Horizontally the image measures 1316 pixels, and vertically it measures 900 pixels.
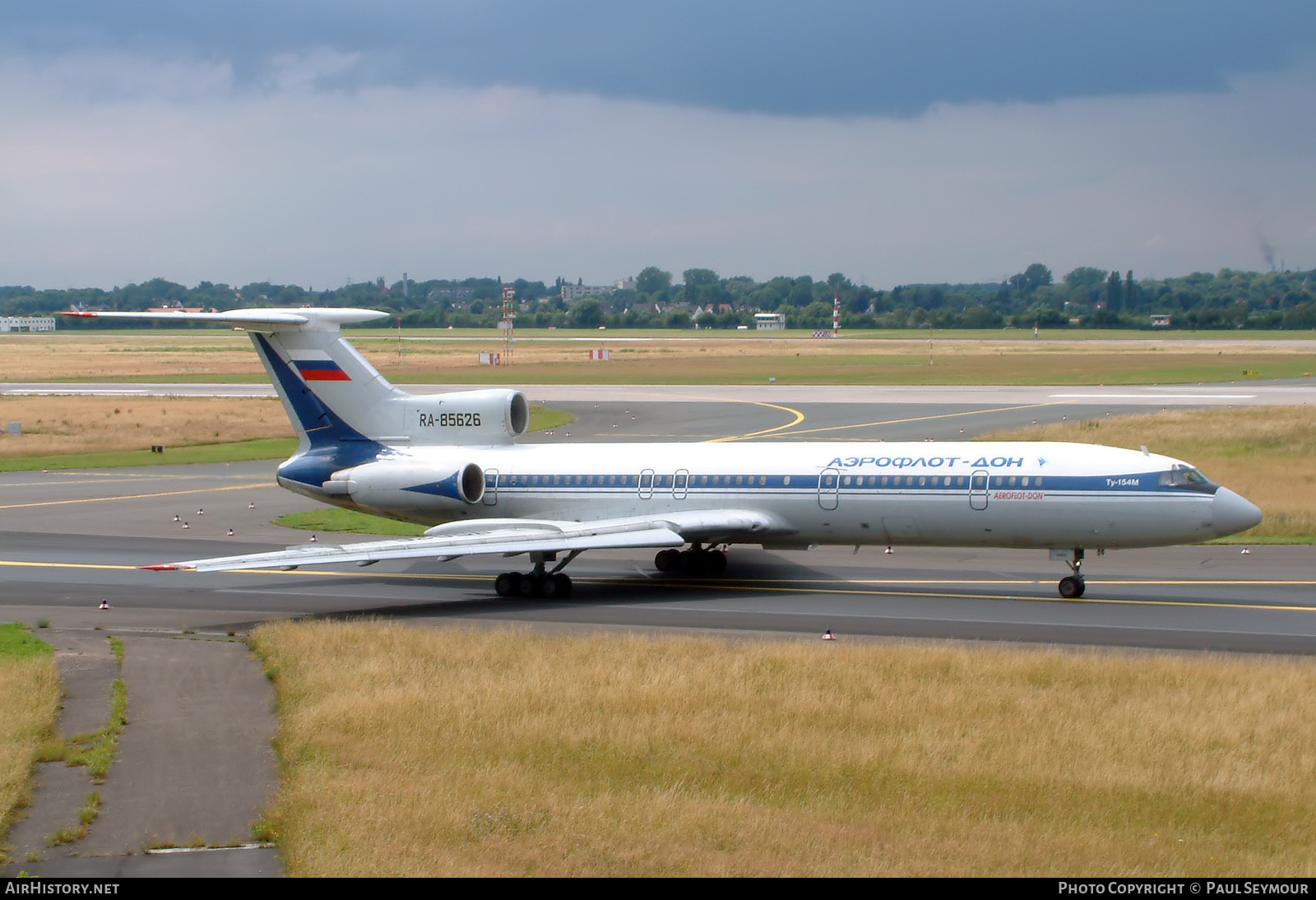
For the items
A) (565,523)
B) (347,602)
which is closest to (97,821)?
(347,602)

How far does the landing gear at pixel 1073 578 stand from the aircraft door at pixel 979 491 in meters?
1.97

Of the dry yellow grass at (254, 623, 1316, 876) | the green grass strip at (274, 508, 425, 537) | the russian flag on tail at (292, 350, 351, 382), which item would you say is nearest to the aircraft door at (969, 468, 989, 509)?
the dry yellow grass at (254, 623, 1316, 876)

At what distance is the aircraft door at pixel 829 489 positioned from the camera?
95.0 feet

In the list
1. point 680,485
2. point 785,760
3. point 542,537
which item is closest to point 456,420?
point 542,537

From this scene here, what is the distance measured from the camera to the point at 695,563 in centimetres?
3161

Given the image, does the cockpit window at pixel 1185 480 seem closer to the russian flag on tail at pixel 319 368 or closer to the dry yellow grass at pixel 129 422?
the russian flag on tail at pixel 319 368

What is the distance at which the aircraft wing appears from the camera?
27.1m

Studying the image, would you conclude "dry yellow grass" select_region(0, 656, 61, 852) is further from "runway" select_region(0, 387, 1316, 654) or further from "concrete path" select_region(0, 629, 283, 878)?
"runway" select_region(0, 387, 1316, 654)

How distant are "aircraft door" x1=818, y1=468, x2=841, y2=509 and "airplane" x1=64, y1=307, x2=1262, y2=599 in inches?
1.1

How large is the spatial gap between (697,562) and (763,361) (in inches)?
3850

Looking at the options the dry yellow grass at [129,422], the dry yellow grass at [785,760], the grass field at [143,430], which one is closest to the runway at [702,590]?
the dry yellow grass at [785,760]

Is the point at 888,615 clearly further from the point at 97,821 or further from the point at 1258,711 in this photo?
the point at 97,821

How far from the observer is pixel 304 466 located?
31984 mm

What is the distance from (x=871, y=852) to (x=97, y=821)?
819 centimetres
